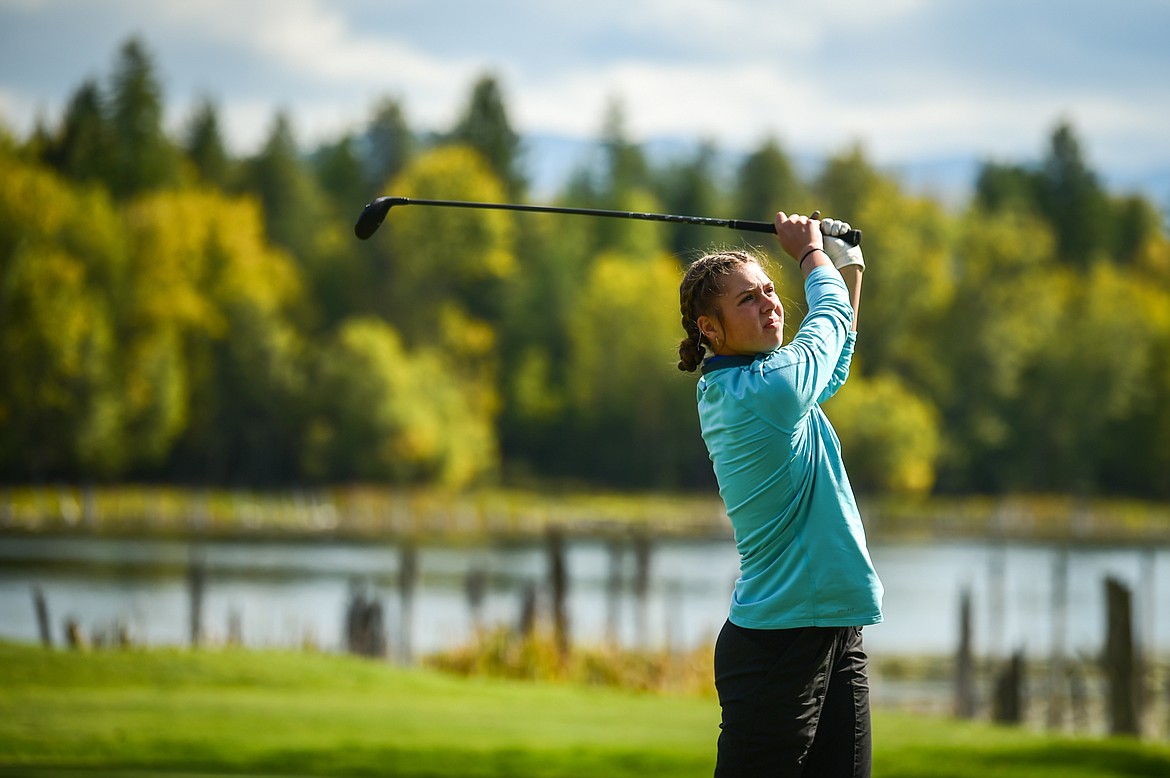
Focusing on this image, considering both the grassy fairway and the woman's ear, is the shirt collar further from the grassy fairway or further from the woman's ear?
the grassy fairway

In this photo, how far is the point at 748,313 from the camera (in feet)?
13.9

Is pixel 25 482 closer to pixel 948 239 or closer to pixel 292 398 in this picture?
pixel 292 398

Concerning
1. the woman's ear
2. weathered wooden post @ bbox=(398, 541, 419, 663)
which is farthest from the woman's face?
weathered wooden post @ bbox=(398, 541, 419, 663)

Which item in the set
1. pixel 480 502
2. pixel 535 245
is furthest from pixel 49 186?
pixel 535 245

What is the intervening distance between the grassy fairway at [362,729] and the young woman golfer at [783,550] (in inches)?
224

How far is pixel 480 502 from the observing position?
78375 mm

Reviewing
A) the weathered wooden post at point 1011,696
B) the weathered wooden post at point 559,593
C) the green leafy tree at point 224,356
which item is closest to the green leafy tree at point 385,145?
the green leafy tree at point 224,356

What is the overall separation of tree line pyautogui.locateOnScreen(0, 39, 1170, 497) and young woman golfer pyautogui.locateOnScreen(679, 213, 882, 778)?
204 feet

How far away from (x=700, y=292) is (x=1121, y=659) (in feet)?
44.3

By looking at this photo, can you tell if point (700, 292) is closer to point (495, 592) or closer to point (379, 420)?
point (495, 592)

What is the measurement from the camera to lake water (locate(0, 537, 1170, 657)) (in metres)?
28.0

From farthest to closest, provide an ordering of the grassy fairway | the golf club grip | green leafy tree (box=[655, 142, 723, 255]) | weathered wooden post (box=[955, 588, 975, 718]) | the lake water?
green leafy tree (box=[655, 142, 723, 255]) < the lake water < weathered wooden post (box=[955, 588, 975, 718]) < the grassy fairway < the golf club grip

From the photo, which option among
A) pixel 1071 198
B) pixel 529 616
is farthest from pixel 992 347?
pixel 529 616

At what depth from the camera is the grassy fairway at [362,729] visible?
1016cm
